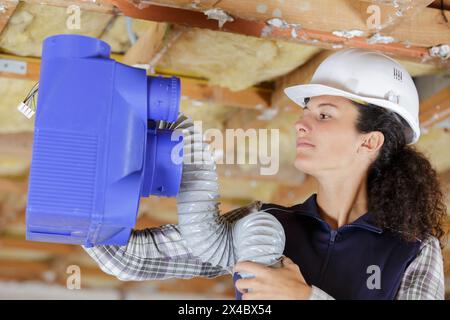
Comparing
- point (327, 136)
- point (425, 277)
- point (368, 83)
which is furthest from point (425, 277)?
point (368, 83)

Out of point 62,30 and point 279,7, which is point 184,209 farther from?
point 62,30

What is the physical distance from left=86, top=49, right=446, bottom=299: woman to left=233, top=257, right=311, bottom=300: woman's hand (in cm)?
20

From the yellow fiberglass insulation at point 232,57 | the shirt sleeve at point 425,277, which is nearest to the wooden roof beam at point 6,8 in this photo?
the yellow fiberglass insulation at point 232,57

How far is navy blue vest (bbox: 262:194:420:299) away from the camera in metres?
1.71

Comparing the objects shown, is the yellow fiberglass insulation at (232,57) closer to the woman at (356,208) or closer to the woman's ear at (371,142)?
the woman at (356,208)

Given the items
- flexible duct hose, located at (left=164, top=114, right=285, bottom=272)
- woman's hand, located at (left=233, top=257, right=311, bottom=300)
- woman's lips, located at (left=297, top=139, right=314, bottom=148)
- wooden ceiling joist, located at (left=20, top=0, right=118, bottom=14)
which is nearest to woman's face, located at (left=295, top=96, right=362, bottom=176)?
woman's lips, located at (left=297, top=139, right=314, bottom=148)

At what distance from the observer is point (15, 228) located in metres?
4.90

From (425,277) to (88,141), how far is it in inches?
33.2

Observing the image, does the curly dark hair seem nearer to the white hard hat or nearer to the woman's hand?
the white hard hat

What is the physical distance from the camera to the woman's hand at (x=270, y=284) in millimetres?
1460

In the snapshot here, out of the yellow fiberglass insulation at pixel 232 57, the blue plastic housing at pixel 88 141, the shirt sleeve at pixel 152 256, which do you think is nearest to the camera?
the blue plastic housing at pixel 88 141

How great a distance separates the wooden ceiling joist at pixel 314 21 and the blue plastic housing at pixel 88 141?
0.60 metres

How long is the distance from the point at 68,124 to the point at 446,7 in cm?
136
